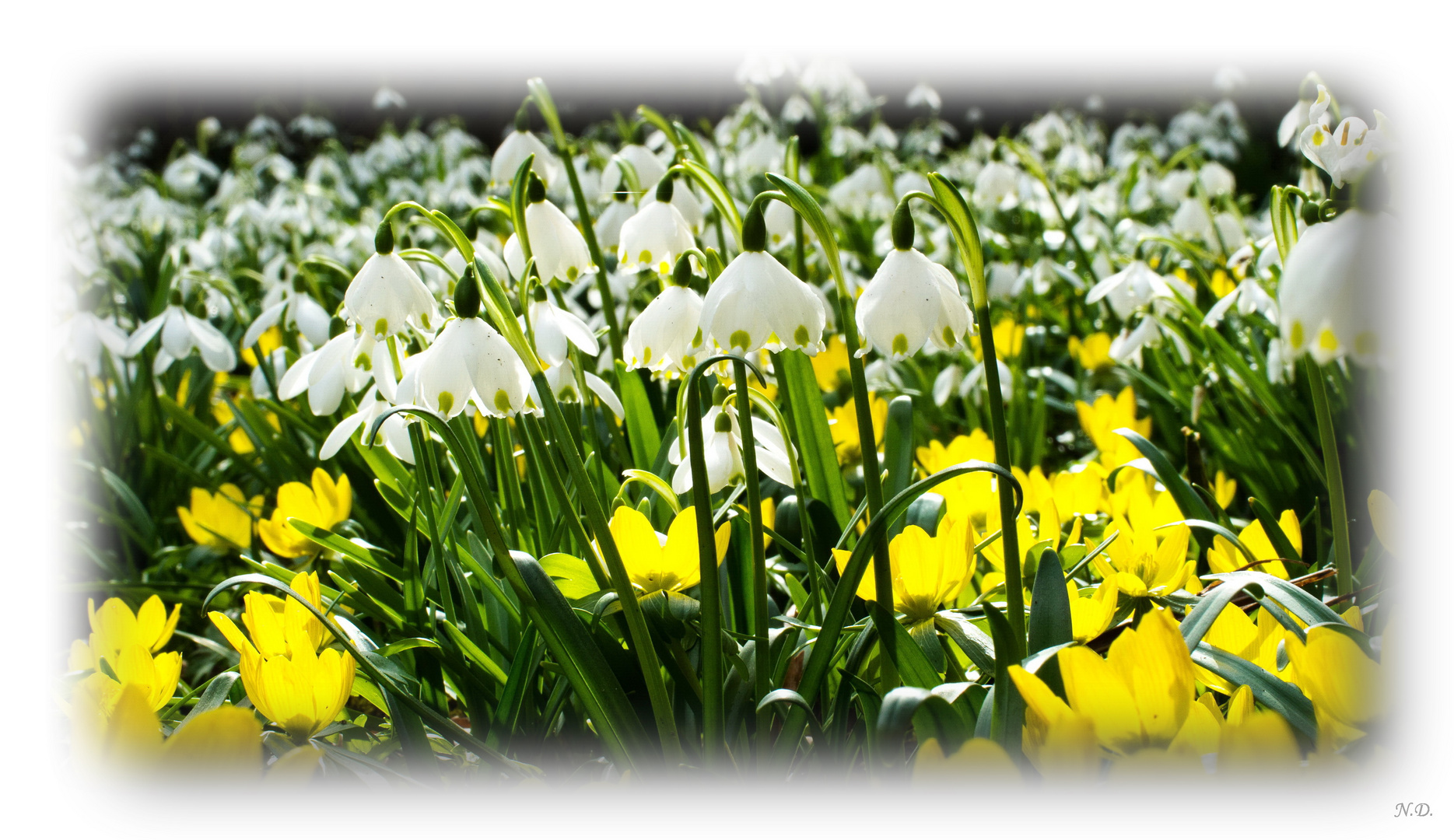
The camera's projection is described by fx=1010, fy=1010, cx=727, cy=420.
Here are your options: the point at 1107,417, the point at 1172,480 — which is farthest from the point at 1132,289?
the point at 1172,480

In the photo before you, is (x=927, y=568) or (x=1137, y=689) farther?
(x=927, y=568)

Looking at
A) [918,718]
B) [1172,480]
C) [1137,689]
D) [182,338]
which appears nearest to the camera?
[1137,689]

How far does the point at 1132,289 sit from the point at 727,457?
1.50 metres

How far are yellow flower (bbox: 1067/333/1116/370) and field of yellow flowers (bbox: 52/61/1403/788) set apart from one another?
492 mm

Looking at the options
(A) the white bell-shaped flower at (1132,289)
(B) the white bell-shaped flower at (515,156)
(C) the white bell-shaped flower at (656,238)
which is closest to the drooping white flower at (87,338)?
(B) the white bell-shaped flower at (515,156)

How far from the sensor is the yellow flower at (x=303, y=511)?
1.81 metres

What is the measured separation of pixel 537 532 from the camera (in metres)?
1.75

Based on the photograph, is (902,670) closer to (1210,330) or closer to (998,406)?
(998,406)

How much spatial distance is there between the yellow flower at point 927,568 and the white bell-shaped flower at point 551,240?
0.62 meters

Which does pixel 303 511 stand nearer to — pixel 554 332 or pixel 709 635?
pixel 554 332

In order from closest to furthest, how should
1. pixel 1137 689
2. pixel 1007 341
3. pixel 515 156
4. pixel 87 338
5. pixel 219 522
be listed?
pixel 1137 689 → pixel 515 156 → pixel 219 522 → pixel 87 338 → pixel 1007 341

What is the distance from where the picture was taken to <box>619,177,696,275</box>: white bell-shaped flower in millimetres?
1439

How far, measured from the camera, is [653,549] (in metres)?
1.30

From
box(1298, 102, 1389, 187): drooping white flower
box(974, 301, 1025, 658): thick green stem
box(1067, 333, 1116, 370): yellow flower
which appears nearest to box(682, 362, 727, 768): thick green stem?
box(974, 301, 1025, 658): thick green stem
